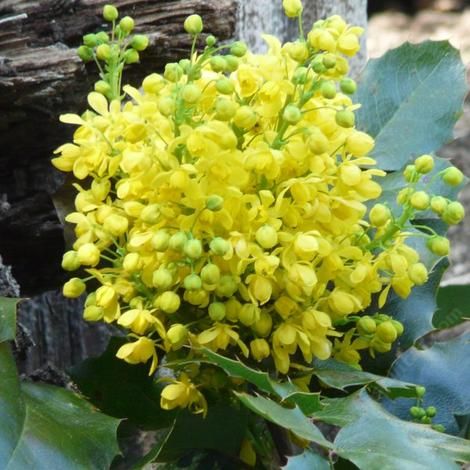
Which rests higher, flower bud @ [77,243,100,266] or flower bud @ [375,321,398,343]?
flower bud @ [77,243,100,266]

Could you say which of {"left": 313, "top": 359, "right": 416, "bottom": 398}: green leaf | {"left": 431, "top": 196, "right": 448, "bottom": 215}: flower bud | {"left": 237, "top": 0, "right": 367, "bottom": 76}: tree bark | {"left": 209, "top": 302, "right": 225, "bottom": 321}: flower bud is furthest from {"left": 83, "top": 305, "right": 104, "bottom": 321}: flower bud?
{"left": 237, "top": 0, "right": 367, "bottom": 76}: tree bark

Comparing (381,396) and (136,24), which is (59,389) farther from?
(136,24)

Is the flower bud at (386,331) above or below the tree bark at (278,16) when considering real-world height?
below

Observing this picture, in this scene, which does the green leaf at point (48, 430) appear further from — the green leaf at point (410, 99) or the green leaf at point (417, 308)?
the green leaf at point (410, 99)

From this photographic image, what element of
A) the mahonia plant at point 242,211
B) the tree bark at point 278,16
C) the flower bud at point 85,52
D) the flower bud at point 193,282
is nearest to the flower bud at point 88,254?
the mahonia plant at point 242,211

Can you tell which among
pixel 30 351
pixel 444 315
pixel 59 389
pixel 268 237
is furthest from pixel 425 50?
pixel 30 351

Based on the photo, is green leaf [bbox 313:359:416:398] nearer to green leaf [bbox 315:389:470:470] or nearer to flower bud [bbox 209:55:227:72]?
green leaf [bbox 315:389:470:470]
